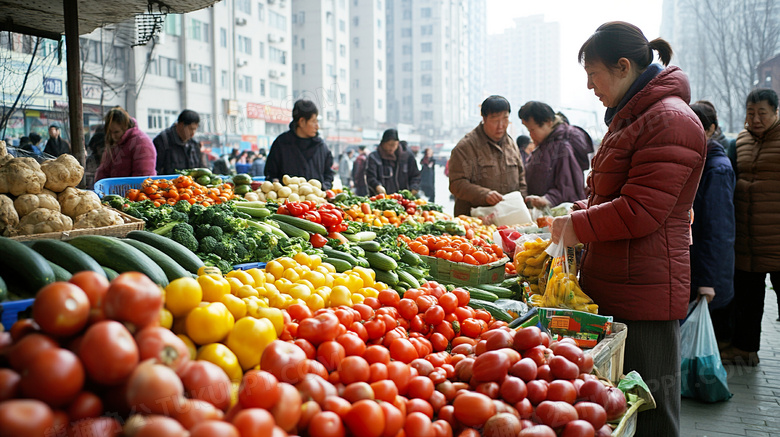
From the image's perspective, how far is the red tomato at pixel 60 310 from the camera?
1.17 m

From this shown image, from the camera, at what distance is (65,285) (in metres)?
1.20

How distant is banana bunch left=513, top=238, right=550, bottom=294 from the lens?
344 cm

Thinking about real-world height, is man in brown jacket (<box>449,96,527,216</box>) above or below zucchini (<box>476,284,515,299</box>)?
above

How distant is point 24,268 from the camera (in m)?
2.07

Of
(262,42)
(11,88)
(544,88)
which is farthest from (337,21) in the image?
(544,88)

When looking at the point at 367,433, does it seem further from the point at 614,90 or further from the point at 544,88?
the point at 544,88

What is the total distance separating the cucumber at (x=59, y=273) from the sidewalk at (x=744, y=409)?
3766 millimetres

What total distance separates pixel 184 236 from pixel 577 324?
7.41 ft

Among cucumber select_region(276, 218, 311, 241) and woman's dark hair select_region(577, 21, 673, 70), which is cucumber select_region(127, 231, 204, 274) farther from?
woman's dark hair select_region(577, 21, 673, 70)

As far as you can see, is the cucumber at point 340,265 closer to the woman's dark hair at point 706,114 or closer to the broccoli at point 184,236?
the broccoli at point 184,236

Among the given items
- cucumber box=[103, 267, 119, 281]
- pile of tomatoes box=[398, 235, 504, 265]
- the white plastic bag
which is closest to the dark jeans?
the white plastic bag

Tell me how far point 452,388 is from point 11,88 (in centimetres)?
673

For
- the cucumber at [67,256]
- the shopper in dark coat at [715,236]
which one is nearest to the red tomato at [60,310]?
the cucumber at [67,256]

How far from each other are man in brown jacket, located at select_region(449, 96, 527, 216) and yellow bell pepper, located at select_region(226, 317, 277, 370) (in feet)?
12.1
